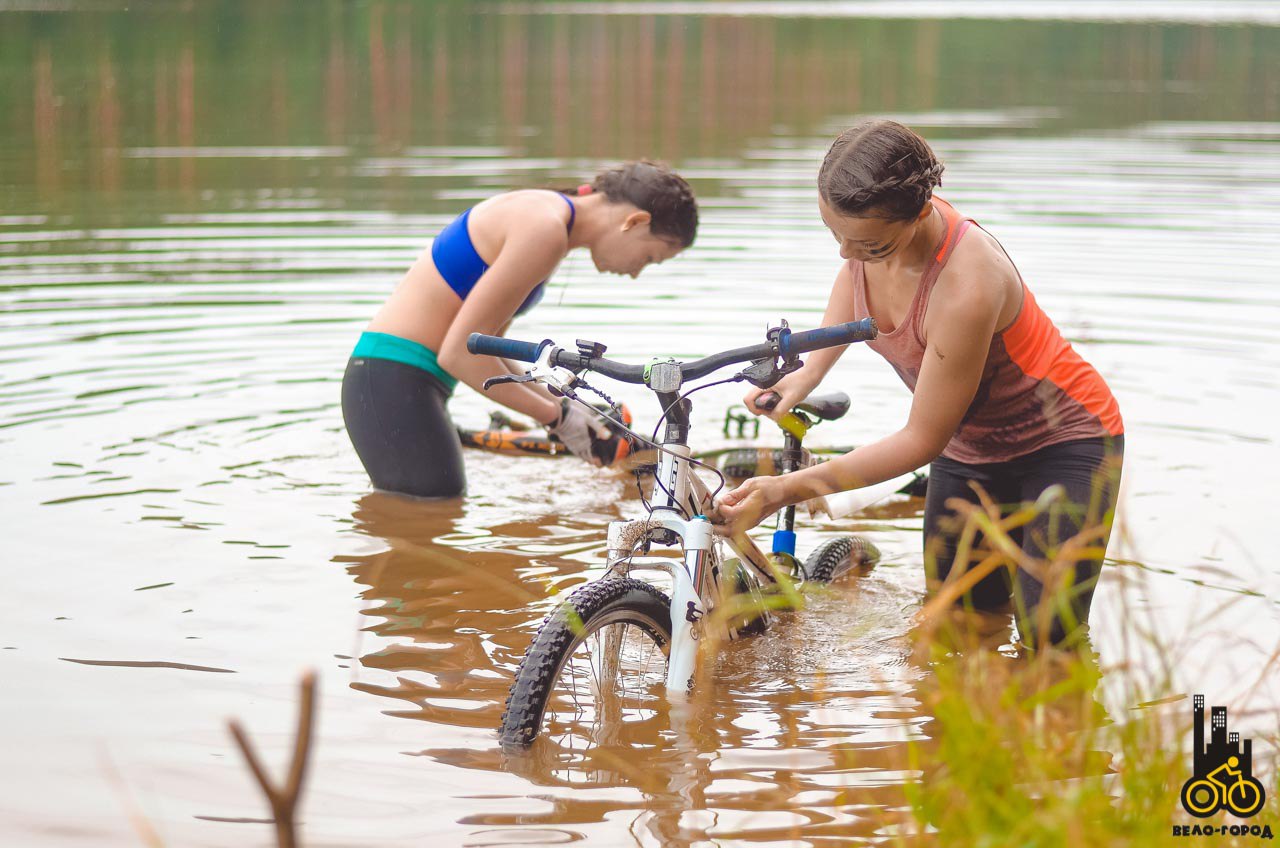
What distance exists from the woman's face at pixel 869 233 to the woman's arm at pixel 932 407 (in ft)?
0.68

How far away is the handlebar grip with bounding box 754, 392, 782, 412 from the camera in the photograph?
4.75 m

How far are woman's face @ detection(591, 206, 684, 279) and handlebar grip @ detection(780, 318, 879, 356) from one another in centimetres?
194

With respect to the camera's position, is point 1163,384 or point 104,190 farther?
point 104,190

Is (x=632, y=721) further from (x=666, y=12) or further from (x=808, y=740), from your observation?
(x=666, y=12)

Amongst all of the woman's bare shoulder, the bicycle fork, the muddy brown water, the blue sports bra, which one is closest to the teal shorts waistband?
the blue sports bra

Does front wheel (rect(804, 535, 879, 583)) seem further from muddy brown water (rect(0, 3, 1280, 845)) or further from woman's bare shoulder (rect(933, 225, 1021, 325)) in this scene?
woman's bare shoulder (rect(933, 225, 1021, 325))

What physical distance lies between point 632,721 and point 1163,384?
18.1 feet

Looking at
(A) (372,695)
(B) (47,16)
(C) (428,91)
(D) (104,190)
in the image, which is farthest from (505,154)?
(B) (47,16)

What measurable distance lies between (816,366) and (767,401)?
0.25 m

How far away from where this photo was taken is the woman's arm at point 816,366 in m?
4.67

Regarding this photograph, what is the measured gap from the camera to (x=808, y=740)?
411cm

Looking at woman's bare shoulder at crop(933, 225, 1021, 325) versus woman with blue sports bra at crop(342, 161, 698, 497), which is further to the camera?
woman with blue sports bra at crop(342, 161, 698, 497)

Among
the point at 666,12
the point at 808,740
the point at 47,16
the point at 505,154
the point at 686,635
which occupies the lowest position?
the point at 808,740

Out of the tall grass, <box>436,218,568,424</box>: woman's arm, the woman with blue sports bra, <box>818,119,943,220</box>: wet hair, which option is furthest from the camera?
<box>436,218,568,424</box>: woman's arm
